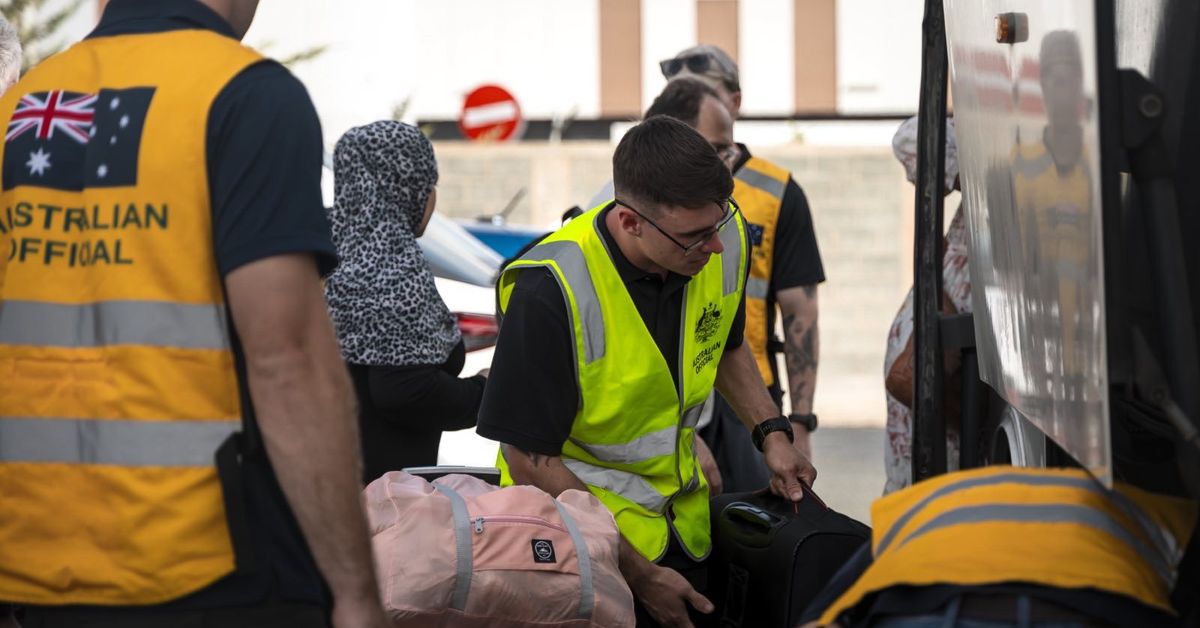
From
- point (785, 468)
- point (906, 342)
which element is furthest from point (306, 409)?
point (906, 342)

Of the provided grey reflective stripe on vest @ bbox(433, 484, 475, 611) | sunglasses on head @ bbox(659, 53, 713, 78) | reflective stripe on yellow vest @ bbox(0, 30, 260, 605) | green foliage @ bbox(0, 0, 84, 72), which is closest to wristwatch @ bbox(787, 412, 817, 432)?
sunglasses on head @ bbox(659, 53, 713, 78)

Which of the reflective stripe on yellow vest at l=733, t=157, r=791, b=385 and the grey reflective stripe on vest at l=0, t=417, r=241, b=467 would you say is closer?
the grey reflective stripe on vest at l=0, t=417, r=241, b=467

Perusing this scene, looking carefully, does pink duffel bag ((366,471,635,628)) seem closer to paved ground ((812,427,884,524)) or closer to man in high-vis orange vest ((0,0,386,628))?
man in high-vis orange vest ((0,0,386,628))

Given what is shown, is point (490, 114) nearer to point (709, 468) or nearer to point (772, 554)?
point (709, 468)

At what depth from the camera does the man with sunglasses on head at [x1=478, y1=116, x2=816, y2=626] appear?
3.50 m

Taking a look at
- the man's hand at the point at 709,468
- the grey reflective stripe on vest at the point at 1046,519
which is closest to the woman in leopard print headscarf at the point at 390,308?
the man's hand at the point at 709,468

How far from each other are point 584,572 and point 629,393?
568mm

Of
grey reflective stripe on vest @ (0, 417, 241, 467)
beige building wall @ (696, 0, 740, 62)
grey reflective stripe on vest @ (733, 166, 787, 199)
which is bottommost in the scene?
grey reflective stripe on vest @ (0, 417, 241, 467)

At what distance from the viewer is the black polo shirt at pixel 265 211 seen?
7.27 feet

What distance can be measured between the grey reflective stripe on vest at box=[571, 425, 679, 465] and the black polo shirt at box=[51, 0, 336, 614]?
4.45 ft

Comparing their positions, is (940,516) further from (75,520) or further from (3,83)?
(3,83)

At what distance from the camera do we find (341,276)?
459cm

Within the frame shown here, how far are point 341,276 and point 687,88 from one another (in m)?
1.26

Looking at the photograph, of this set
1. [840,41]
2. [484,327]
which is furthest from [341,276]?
[840,41]
